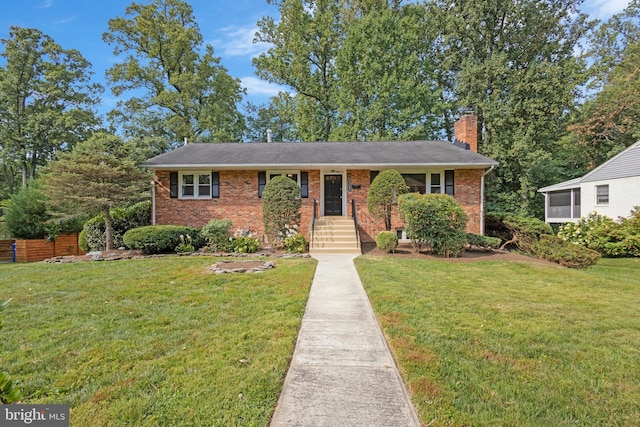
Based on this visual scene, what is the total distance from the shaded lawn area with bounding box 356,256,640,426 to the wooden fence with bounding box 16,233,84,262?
42.7 feet

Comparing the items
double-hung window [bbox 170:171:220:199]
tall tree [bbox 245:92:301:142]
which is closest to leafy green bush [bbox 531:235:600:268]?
double-hung window [bbox 170:171:220:199]

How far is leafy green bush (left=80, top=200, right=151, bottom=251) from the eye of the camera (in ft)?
34.1

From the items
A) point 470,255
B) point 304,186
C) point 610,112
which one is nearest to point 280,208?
point 304,186

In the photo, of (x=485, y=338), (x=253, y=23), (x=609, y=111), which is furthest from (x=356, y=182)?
(x=253, y=23)

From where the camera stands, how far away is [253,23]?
23.0 meters

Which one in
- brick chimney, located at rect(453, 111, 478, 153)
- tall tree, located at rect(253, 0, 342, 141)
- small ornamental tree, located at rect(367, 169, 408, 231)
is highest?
tall tree, located at rect(253, 0, 342, 141)

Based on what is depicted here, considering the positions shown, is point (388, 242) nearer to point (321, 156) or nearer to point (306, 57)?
point (321, 156)

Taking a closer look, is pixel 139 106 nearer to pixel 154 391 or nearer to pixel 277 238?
pixel 277 238

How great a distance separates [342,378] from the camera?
103 inches

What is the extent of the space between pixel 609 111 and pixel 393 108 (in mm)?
12601

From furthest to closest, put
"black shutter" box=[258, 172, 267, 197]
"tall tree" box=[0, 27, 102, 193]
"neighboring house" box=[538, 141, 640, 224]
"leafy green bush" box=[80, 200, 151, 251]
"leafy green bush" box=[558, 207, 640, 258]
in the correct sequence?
"tall tree" box=[0, 27, 102, 193], "neighboring house" box=[538, 141, 640, 224], "black shutter" box=[258, 172, 267, 197], "leafy green bush" box=[558, 207, 640, 258], "leafy green bush" box=[80, 200, 151, 251]

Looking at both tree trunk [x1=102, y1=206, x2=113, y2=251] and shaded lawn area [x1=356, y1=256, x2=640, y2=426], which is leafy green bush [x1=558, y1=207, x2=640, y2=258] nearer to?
shaded lawn area [x1=356, y1=256, x2=640, y2=426]

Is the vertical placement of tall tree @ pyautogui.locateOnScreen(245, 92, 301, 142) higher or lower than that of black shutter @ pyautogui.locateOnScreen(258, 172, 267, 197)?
higher

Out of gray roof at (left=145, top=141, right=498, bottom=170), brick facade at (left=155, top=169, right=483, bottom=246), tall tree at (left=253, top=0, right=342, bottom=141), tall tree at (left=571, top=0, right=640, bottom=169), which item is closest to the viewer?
gray roof at (left=145, top=141, right=498, bottom=170)
